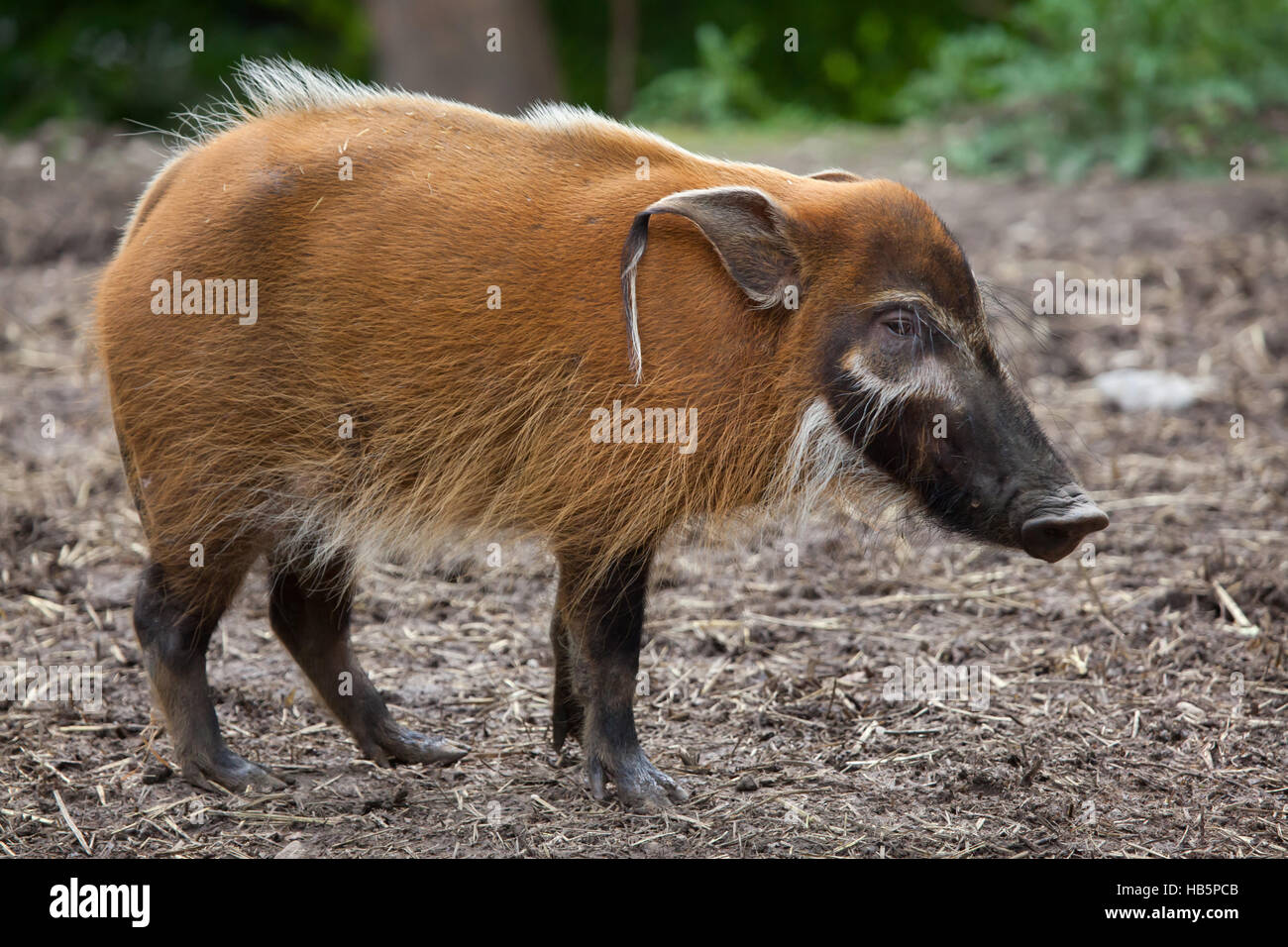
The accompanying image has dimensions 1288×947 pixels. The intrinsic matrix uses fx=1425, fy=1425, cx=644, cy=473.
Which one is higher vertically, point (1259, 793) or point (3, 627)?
point (3, 627)

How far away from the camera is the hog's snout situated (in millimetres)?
3318

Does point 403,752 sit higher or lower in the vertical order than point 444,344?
lower

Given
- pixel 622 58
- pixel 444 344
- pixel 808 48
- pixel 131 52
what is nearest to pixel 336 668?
pixel 444 344

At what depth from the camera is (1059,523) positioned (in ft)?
10.9

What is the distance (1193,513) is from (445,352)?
138 inches

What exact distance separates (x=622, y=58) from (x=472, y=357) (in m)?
14.6

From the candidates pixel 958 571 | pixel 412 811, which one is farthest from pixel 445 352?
pixel 958 571

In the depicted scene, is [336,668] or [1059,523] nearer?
[1059,523]

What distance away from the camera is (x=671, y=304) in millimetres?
3459

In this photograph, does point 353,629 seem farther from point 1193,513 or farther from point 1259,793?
point 1193,513

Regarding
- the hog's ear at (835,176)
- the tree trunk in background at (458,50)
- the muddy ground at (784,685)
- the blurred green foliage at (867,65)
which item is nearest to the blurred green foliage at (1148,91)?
the blurred green foliage at (867,65)

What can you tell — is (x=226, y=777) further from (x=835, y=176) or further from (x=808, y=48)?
(x=808, y=48)

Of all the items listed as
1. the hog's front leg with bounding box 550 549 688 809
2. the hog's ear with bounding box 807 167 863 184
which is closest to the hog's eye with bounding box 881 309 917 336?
the hog's ear with bounding box 807 167 863 184

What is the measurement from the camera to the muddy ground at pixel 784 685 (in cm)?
355
